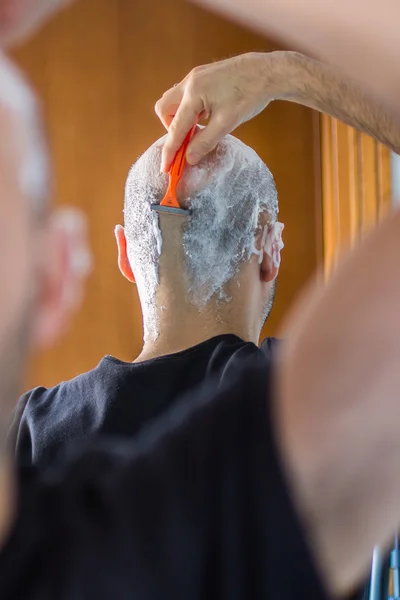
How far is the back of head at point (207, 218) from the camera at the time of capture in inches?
52.3

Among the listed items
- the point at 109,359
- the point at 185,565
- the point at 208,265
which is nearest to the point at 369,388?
the point at 185,565

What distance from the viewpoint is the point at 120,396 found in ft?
3.72

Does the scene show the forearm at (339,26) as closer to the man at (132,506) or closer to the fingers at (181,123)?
the man at (132,506)

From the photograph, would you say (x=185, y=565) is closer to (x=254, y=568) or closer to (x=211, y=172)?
(x=254, y=568)

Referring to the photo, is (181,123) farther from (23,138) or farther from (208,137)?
(23,138)

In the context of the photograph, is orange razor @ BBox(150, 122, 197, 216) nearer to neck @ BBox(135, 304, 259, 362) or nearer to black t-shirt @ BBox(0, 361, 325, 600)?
neck @ BBox(135, 304, 259, 362)

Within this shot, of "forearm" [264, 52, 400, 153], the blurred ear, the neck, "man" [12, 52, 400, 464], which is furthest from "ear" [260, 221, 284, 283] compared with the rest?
the blurred ear

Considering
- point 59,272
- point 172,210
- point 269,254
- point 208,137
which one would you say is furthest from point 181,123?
point 59,272

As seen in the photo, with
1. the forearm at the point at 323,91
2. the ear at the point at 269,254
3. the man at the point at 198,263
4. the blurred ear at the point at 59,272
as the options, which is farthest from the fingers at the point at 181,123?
the blurred ear at the point at 59,272

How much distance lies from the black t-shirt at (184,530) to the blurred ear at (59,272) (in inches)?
4.4

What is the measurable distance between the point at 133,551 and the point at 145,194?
99 centimetres

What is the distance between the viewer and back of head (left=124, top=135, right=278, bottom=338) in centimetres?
133

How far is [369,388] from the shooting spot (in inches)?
17.8

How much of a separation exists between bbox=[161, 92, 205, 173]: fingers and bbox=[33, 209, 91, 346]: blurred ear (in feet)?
2.16
